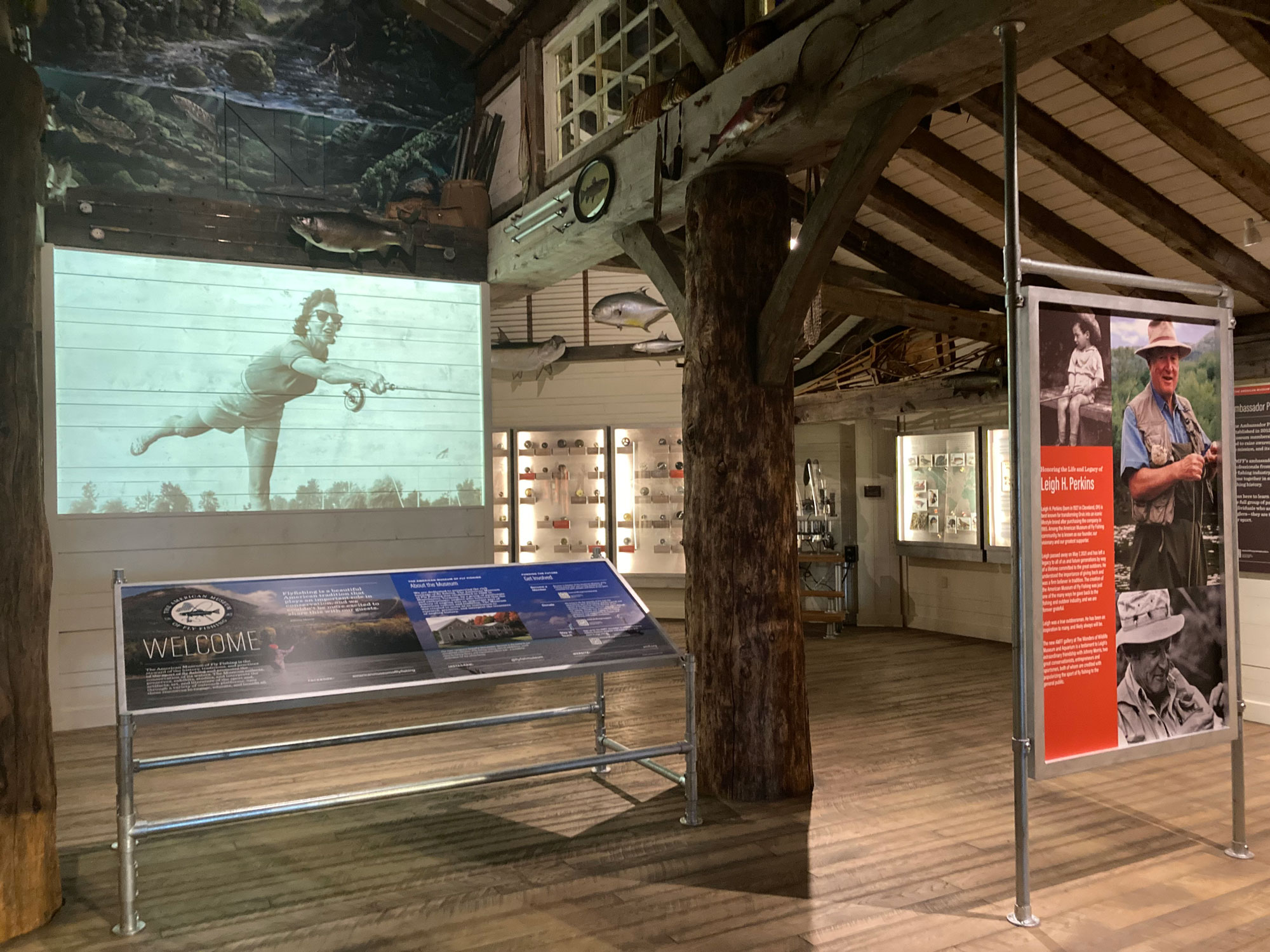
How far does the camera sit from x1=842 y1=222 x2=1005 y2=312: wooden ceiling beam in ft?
24.0

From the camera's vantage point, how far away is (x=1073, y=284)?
6.86 m

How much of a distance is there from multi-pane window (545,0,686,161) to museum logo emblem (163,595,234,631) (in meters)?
3.60

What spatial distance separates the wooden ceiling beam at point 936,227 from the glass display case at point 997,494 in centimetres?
263

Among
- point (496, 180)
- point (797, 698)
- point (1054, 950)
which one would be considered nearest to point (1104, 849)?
point (1054, 950)

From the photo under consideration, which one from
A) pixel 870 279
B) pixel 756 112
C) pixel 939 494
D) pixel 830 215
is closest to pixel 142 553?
pixel 756 112

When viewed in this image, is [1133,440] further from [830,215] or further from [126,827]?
[126,827]

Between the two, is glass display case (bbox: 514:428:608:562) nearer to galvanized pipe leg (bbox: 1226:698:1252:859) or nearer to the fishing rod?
the fishing rod

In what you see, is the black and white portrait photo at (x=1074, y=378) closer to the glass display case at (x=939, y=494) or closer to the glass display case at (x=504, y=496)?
the glass display case at (x=939, y=494)

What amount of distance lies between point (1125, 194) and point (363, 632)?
14.9 feet

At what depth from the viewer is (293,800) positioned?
3961mm

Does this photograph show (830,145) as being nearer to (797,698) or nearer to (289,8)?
(797,698)

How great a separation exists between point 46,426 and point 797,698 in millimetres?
5049

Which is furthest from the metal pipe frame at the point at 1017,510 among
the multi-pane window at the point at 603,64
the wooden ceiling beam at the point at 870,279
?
the wooden ceiling beam at the point at 870,279

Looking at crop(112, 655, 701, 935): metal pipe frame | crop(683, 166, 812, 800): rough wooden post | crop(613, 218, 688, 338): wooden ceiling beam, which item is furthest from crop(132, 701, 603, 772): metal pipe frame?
crop(613, 218, 688, 338): wooden ceiling beam
